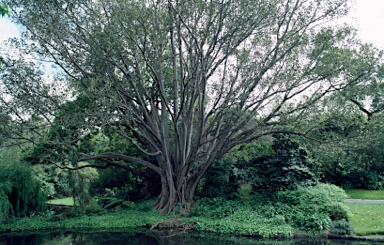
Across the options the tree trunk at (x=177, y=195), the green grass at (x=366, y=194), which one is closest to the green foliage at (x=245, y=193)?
the tree trunk at (x=177, y=195)

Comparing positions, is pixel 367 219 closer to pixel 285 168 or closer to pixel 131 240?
pixel 285 168

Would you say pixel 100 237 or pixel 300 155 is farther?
pixel 300 155

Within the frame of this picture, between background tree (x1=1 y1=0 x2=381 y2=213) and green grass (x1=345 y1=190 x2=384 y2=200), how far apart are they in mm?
7631

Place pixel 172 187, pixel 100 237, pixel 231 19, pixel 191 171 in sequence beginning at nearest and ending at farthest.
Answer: pixel 100 237, pixel 231 19, pixel 172 187, pixel 191 171

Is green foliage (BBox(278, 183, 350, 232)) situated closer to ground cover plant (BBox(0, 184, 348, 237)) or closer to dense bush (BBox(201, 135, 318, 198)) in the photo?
ground cover plant (BBox(0, 184, 348, 237))

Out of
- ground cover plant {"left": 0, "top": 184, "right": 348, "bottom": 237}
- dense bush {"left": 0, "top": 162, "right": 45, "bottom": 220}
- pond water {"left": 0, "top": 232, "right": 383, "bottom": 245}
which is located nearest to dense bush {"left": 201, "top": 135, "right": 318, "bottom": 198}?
ground cover plant {"left": 0, "top": 184, "right": 348, "bottom": 237}

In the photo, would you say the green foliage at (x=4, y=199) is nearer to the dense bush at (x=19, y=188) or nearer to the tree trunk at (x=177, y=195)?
the dense bush at (x=19, y=188)

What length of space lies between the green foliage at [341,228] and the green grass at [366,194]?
795 centimetres

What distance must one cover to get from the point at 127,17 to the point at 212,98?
5198 mm

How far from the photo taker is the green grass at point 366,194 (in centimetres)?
1930

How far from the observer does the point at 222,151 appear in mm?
16234

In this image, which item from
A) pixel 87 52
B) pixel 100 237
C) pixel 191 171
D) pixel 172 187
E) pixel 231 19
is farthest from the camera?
pixel 191 171

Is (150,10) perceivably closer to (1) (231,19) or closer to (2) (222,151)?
(1) (231,19)

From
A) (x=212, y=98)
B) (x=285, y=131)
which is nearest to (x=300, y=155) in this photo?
(x=285, y=131)
